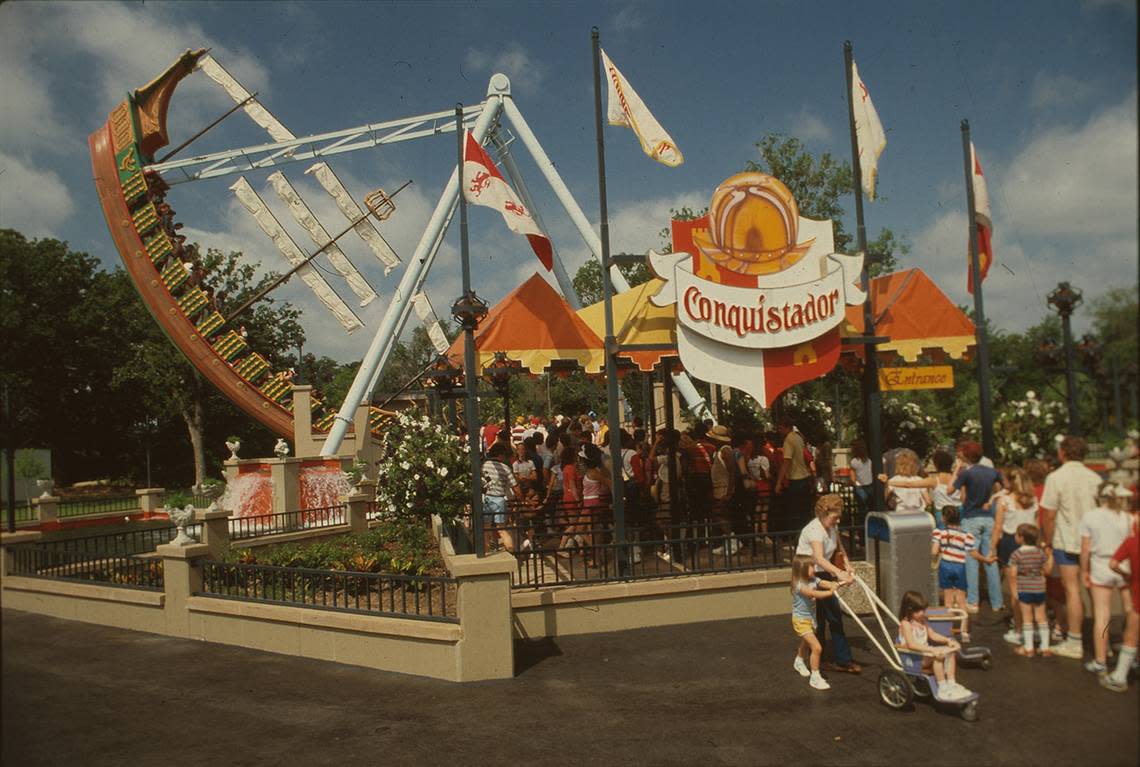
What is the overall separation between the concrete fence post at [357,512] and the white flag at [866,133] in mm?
11540

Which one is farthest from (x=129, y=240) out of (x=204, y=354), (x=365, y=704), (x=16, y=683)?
(x=16, y=683)

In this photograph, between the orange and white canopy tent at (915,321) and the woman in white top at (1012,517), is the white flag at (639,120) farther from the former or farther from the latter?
the woman in white top at (1012,517)

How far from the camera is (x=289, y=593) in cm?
1019

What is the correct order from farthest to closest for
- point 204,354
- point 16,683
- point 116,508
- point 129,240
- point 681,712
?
point 204,354
point 129,240
point 681,712
point 116,508
point 16,683

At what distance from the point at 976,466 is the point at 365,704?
5.31 meters

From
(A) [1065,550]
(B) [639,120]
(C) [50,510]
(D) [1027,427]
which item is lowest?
(A) [1065,550]

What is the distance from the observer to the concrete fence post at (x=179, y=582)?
29.7ft

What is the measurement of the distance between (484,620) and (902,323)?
21.2ft

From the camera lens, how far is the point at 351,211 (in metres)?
34.3

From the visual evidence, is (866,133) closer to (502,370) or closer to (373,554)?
(502,370)

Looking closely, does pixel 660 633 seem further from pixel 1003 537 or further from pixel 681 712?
pixel 1003 537

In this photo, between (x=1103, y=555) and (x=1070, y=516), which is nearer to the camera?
(x=1103, y=555)

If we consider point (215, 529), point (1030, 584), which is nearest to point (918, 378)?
point (1030, 584)

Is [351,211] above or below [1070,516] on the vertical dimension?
above
